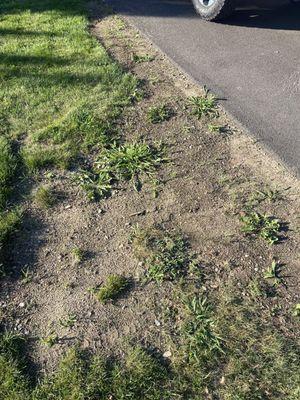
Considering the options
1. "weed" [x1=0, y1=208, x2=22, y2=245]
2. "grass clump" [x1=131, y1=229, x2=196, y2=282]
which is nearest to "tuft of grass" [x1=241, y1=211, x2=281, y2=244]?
"grass clump" [x1=131, y1=229, x2=196, y2=282]

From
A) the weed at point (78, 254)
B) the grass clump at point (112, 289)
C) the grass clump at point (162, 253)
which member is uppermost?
the grass clump at point (162, 253)

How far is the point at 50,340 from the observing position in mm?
2646

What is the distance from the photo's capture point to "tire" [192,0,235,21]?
532cm

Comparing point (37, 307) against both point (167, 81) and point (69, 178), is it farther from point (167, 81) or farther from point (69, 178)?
point (167, 81)

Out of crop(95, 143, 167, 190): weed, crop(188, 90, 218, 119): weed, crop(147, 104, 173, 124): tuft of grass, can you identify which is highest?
crop(188, 90, 218, 119): weed

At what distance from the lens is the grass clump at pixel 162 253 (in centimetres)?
295

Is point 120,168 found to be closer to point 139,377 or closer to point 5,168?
point 5,168

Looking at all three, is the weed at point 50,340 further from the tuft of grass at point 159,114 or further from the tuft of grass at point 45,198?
the tuft of grass at point 159,114

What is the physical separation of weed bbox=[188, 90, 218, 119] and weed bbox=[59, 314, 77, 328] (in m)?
2.10

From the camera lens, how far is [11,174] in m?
3.60

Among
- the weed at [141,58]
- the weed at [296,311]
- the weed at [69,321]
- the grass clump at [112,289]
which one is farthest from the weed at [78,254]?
the weed at [141,58]

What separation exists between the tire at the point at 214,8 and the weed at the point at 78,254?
3.47 meters

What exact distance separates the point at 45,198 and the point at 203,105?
5.39 ft

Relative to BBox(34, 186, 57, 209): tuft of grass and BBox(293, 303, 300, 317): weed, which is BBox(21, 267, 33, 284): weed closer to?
BBox(34, 186, 57, 209): tuft of grass
